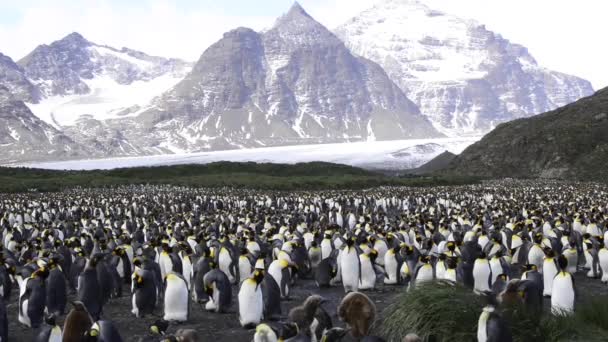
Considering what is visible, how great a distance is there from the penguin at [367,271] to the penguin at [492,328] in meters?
4.55

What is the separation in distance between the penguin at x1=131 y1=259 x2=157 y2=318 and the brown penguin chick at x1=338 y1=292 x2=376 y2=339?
335 cm

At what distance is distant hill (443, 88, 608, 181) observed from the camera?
55.1 meters

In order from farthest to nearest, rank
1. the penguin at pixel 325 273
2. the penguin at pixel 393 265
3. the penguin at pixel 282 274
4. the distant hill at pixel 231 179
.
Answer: the distant hill at pixel 231 179, the penguin at pixel 393 265, the penguin at pixel 325 273, the penguin at pixel 282 274

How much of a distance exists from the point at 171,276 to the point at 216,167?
204 ft

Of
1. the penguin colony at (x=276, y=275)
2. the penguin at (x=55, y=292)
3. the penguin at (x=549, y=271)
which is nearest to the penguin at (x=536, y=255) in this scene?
the penguin colony at (x=276, y=275)

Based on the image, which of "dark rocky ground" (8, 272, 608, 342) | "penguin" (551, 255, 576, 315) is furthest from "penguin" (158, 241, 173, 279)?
"penguin" (551, 255, 576, 315)

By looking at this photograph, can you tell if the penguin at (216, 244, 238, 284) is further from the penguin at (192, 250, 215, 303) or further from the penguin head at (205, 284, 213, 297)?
the penguin head at (205, 284, 213, 297)

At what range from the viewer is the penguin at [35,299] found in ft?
29.5

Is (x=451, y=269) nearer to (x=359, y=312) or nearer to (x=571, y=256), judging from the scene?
(x=359, y=312)

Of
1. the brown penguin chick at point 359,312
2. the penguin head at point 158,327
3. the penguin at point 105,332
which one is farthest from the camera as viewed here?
the brown penguin chick at point 359,312

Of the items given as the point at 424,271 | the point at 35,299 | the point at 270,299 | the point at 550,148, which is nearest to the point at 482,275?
the point at 424,271

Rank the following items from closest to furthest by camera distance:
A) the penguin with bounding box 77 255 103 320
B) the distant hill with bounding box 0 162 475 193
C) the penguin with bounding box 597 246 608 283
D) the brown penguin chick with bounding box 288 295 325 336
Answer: the brown penguin chick with bounding box 288 295 325 336 < the penguin with bounding box 77 255 103 320 < the penguin with bounding box 597 246 608 283 < the distant hill with bounding box 0 162 475 193

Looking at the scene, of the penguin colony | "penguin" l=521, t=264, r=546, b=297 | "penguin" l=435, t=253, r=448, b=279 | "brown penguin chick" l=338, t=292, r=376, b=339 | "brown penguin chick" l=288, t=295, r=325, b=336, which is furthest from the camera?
"penguin" l=435, t=253, r=448, b=279

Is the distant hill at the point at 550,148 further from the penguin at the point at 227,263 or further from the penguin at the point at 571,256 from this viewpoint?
the penguin at the point at 227,263
